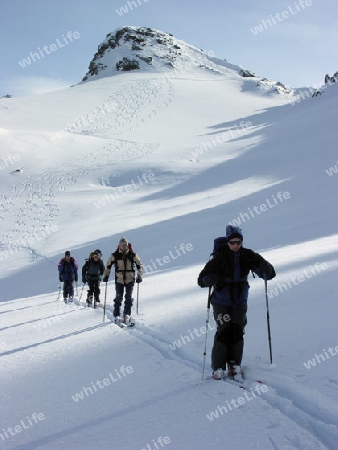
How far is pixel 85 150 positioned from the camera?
48031 mm

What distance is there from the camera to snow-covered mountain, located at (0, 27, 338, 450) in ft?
13.5

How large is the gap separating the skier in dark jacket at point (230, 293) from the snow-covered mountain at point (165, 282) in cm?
32

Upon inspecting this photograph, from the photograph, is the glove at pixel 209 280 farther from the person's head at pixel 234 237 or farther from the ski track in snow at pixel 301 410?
the ski track in snow at pixel 301 410

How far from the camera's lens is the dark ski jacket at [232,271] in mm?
5215

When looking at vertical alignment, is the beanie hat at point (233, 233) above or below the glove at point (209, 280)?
above

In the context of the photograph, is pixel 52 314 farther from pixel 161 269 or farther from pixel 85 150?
pixel 85 150

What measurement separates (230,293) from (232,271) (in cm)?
30

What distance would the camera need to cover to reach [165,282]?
43.2ft

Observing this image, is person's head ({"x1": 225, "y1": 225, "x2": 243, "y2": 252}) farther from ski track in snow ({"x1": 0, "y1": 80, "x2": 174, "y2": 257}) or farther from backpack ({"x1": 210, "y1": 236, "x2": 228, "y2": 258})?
ski track in snow ({"x1": 0, "y1": 80, "x2": 174, "y2": 257})

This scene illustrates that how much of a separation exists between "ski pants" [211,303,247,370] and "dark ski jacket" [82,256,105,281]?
7869 mm

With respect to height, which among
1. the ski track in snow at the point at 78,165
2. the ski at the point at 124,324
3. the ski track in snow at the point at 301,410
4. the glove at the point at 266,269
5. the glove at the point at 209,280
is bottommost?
the ski track in snow at the point at 301,410

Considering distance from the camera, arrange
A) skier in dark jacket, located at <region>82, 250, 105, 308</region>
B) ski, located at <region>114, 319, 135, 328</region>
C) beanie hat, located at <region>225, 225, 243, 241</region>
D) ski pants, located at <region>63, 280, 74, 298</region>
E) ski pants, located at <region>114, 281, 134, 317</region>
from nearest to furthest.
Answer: beanie hat, located at <region>225, 225, 243, 241</region>
ski, located at <region>114, 319, 135, 328</region>
ski pants, located at <region>114, 281, 134, 317</region>
skier in dark jacket, located at <region>82, 250, 105, 308</region>
ski pants, located at <region>63, 280, 74, 298</region>

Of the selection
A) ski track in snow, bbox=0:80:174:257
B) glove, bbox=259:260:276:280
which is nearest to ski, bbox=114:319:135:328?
glove, bbox=259:260:276:280

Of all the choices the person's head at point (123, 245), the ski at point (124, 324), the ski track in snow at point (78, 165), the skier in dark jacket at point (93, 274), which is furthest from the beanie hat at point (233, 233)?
the ski track in snow at point (78, 165)
